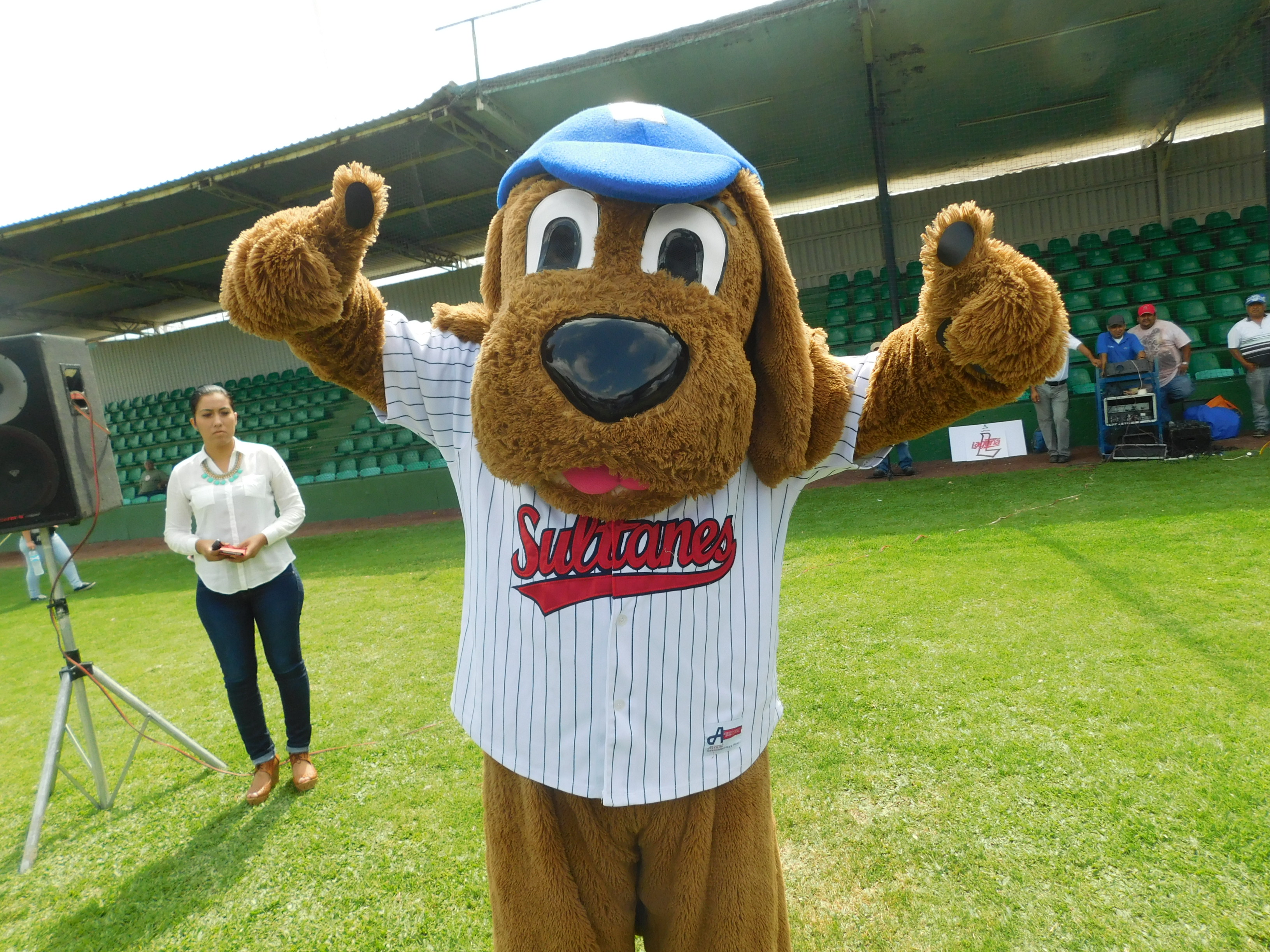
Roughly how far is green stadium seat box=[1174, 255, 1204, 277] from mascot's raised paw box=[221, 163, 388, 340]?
13.6 metres

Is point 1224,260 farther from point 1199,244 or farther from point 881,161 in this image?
point 881,161

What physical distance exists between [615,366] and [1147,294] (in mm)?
12505

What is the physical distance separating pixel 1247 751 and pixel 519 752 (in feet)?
9.01

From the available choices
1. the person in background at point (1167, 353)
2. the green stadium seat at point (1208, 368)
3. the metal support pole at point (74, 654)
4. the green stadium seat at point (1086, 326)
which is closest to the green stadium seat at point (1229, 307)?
the green stadium seat at point (1086, 326)

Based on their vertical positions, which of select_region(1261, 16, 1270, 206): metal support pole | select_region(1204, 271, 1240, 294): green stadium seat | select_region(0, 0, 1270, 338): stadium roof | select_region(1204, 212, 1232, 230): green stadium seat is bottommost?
select_region(1204, 271, 1240, 294): green stadium seat

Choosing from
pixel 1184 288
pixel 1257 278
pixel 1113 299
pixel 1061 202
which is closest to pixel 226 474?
pixel 1113 299

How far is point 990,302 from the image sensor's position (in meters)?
1.05

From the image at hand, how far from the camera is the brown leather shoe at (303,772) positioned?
118 inches

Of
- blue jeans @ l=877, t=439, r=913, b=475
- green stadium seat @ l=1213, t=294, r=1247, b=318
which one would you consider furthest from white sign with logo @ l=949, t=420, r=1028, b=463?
green stadium seat @ l=1213, t=294, r=1247, b=318

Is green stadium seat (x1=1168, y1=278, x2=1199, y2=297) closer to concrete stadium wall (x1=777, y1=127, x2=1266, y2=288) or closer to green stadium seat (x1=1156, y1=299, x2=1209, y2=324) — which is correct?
green stadium seat (x1=1156, y1=299, x2=1209, y2=324)

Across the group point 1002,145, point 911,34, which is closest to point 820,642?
point 911,34

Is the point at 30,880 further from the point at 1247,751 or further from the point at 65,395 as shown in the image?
the point at 1247,751

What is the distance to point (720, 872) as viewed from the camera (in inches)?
50.7

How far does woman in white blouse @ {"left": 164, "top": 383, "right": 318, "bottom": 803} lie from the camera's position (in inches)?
114
